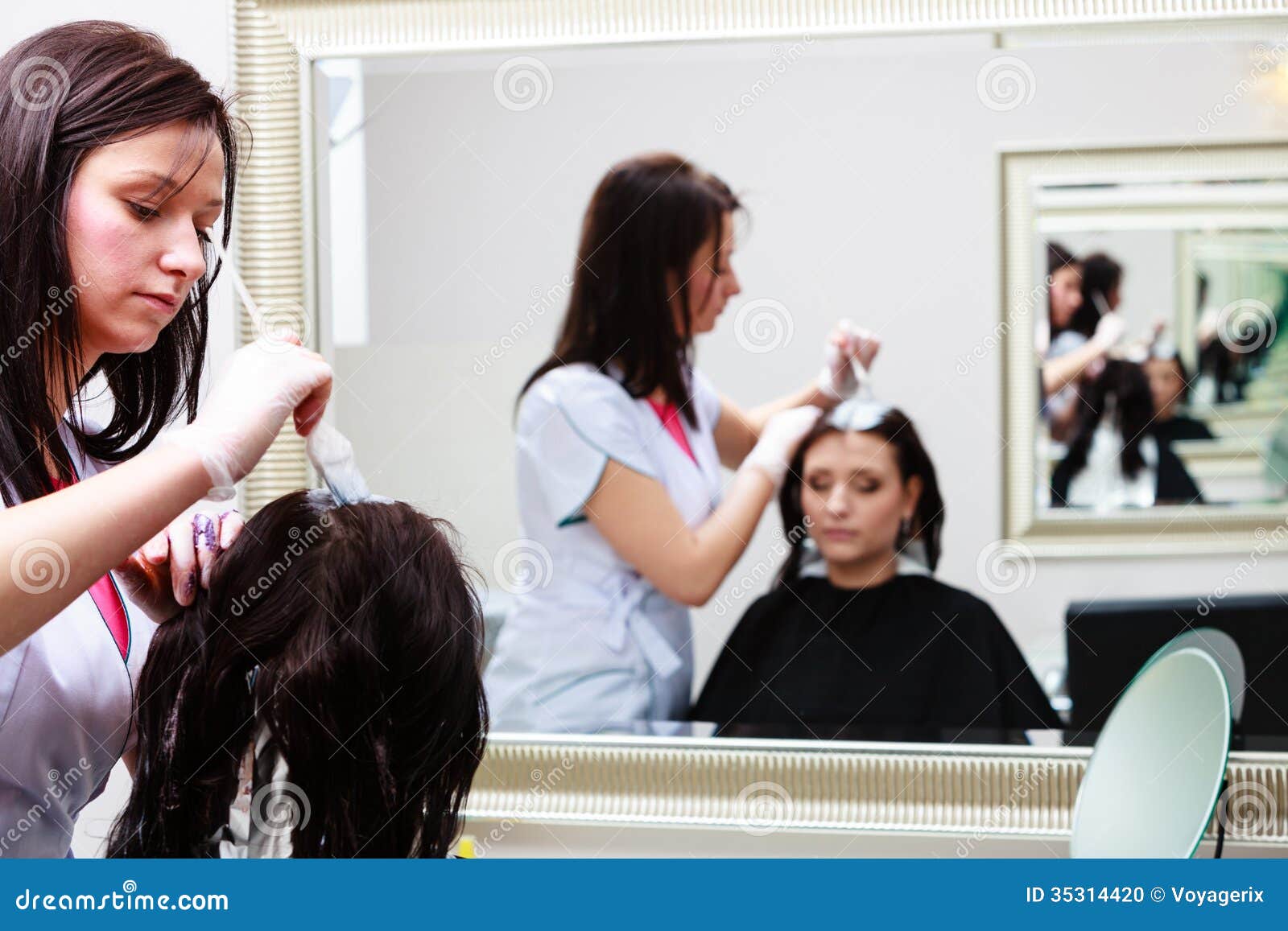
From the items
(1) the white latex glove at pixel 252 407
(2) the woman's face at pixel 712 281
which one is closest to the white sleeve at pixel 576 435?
(2) the woman's face at pixel 712 281

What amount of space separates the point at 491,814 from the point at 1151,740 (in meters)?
0.74

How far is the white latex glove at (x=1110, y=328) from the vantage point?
1236mm

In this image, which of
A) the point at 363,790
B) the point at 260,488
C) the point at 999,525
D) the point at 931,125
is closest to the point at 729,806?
the point at 999,525

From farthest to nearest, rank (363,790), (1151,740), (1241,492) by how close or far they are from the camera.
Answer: (1241,492) < (1151,740) < (363,790)

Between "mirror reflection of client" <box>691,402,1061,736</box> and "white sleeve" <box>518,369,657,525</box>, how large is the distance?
0.20m

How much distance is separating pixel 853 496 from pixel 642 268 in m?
0.36

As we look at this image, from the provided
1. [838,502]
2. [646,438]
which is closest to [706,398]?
[646,438]

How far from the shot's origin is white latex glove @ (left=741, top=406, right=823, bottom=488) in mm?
1300

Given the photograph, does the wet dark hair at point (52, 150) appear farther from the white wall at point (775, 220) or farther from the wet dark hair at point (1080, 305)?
the wet dark hair at point (1080, 305)

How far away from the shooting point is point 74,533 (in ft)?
2.43

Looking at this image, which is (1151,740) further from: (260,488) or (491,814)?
(260,488)

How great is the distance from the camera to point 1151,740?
111cm

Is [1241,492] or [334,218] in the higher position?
[334,218]

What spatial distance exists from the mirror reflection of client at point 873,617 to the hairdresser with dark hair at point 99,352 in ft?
1.97
